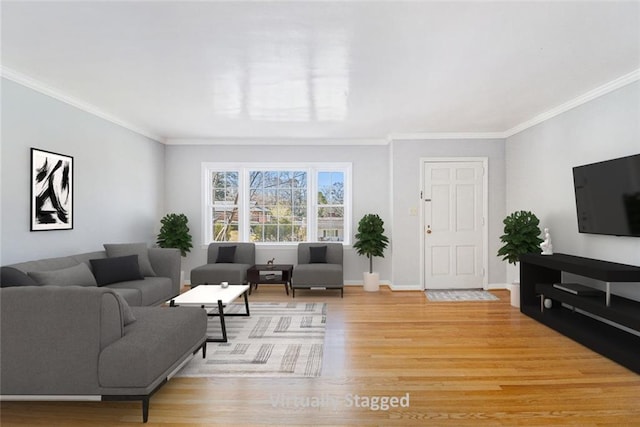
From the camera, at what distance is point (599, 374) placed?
3.00 m

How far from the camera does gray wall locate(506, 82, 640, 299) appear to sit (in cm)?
Result: 371

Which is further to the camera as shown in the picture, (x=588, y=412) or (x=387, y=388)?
(x=387, y=388)

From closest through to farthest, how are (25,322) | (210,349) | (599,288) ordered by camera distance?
(25,322) → (210,349) → (599,288)

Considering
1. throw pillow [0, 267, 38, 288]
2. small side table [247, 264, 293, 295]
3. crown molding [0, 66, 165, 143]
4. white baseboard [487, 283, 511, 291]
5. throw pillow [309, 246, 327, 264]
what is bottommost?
white baseboard [487, 283, 511, 291]

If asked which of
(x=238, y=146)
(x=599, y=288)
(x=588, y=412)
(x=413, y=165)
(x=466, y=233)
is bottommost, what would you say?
(x=588, y=412)

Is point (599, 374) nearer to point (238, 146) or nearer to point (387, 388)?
point (387, 388)

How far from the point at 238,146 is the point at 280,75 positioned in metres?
3.40

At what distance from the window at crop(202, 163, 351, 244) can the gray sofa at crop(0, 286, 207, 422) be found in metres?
4.59

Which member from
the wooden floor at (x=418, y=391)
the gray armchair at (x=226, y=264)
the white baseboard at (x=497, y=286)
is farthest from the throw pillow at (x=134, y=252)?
the white baseboard at (x=497, y=286)

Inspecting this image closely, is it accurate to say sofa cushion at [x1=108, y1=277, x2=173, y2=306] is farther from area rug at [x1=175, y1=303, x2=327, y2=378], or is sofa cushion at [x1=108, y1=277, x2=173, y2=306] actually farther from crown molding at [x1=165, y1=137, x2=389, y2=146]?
crown molding at [x1=165, y1=137, x2=389, y2=146]

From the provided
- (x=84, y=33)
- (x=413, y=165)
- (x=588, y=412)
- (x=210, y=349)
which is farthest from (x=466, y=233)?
(x=84, y=33)

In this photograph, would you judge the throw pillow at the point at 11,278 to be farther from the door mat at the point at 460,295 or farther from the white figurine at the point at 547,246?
the white figurine at the point at 547,246

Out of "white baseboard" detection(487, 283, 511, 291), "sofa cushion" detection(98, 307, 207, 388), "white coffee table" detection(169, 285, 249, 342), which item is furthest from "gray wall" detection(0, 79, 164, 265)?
"white baseboard" detection(487, 283, 511, 291)

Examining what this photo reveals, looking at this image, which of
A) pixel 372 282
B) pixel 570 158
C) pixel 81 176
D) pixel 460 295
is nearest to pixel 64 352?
pixel 81 176
